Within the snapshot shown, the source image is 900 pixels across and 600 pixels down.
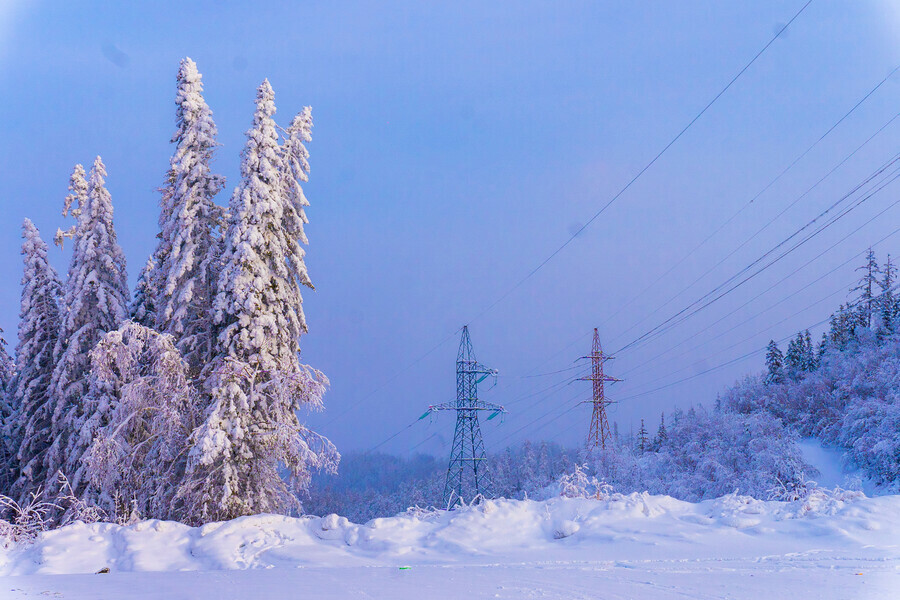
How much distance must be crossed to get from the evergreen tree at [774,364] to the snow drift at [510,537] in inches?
1996

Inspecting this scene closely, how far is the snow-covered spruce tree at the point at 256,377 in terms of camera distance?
56.6 ft

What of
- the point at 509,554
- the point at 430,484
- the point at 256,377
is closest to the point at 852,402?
the point at 256,377

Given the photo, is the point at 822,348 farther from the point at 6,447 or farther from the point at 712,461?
the point at 6,447

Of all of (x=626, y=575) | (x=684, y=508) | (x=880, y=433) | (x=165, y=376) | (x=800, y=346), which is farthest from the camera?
(x=800, y=346)

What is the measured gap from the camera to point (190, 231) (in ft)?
67.4

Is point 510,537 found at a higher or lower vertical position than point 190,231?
lower

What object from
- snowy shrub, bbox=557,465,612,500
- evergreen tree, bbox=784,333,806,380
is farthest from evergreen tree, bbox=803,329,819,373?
snowy shrub, bbox=557,465,612,500

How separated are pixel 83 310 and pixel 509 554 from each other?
22.3 m

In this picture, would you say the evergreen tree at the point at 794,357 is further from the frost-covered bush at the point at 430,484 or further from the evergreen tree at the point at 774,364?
the frost-covered bush at the point at 430,484

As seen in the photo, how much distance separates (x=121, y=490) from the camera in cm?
2014

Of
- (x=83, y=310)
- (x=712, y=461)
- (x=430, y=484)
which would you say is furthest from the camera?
(x=430, y=484)

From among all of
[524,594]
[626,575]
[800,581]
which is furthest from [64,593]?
[800,581]

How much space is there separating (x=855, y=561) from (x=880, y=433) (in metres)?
30.0

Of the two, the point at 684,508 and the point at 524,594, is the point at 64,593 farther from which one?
the point at 684,508
